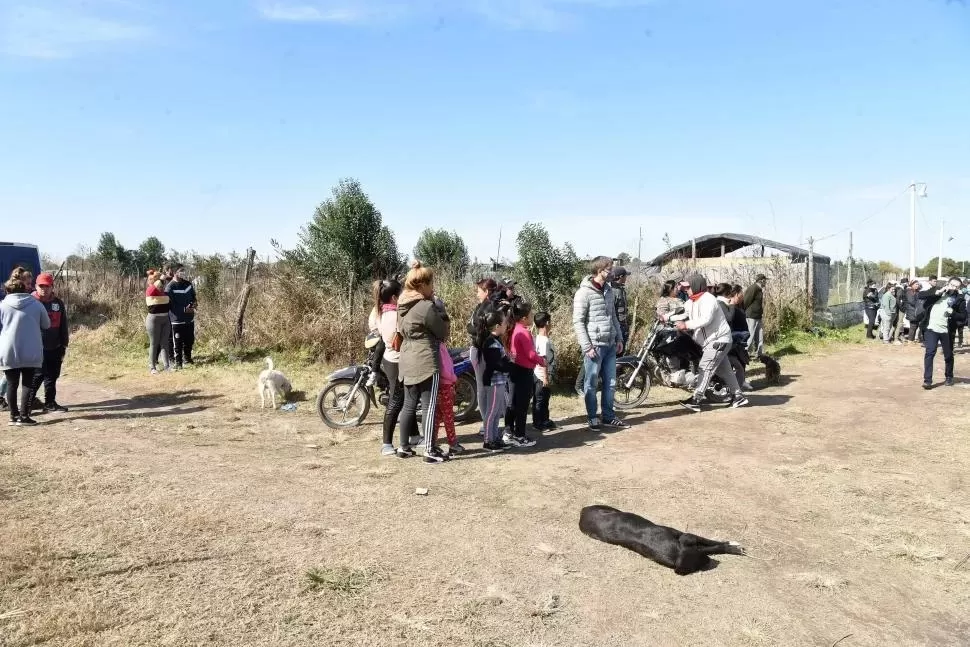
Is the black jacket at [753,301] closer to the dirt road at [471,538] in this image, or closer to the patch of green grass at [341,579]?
the dirt road at [471,538]

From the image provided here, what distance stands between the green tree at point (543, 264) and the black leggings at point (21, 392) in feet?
29.5

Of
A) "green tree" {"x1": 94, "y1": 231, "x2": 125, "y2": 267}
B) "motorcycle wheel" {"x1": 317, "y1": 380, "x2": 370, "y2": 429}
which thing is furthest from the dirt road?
"green tree" {"x1": 94, "y1": 231, "x2": 125, "y2": 267}

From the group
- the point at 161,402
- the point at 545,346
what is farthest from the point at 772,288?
the point at 161,402

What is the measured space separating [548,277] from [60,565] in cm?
1152

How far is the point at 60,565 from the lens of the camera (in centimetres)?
383

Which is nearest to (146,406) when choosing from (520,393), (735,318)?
(520,393)

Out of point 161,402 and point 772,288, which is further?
point 772,288

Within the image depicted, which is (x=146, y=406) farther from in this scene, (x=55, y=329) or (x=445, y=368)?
(x=445, y=368)

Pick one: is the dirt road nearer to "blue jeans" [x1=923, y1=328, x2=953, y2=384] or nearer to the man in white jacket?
the man in white jacket

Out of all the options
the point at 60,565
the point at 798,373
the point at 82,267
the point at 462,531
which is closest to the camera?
the point at 60,565

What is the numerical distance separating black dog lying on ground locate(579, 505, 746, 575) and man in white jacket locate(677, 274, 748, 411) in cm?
451

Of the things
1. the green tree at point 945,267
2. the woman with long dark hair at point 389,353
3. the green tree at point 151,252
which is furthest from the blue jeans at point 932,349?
the green tree at point 945,267

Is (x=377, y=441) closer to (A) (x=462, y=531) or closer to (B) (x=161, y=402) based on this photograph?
(A) (x=462, y=531)

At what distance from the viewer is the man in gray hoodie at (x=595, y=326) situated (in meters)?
7.38
